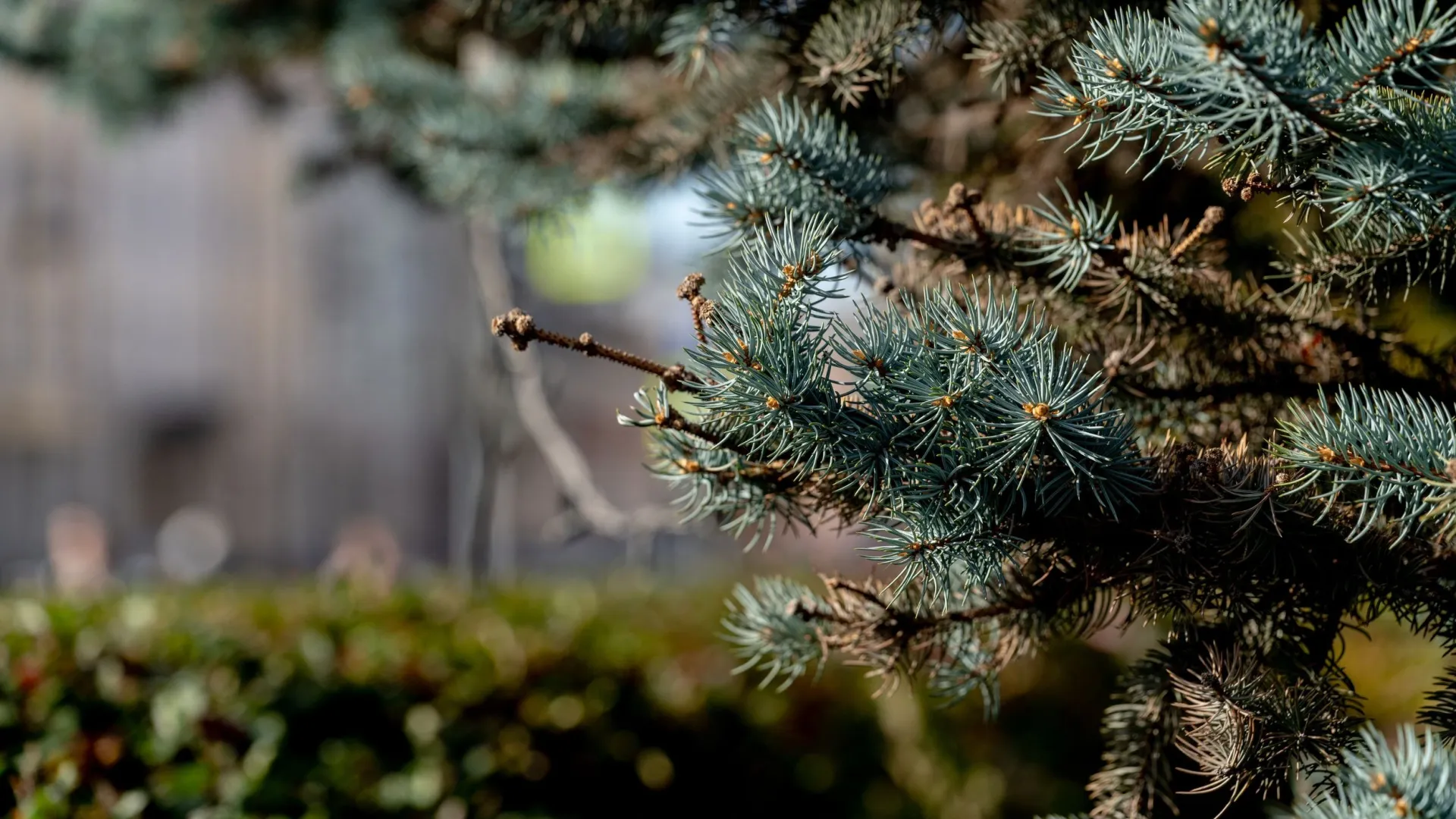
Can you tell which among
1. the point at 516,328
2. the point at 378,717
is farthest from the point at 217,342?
the point at 516,328

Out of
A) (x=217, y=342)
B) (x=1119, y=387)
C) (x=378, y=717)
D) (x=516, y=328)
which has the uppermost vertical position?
(x=217, y=342)

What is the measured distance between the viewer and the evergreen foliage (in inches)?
48.5

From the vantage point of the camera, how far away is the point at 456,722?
3.01m

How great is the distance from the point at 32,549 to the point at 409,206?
1504 cm

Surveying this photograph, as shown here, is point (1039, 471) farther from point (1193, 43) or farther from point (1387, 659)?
point (1387, 659)

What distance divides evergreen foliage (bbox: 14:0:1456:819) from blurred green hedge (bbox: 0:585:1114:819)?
4.97ft

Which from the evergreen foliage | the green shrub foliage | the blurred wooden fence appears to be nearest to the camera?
the evergreen foliage

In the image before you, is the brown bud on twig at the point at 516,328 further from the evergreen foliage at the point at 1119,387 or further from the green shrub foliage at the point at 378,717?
the green shrub foliage at the point at 378,717

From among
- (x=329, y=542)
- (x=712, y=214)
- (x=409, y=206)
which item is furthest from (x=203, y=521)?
(x=712, y=214)

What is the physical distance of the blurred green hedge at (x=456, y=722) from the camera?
2709 mm

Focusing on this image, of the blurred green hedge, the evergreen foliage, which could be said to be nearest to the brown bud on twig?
the evergreen foliage

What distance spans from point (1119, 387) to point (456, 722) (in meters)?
2.06

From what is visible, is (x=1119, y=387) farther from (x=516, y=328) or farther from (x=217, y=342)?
(x=217, y=342)

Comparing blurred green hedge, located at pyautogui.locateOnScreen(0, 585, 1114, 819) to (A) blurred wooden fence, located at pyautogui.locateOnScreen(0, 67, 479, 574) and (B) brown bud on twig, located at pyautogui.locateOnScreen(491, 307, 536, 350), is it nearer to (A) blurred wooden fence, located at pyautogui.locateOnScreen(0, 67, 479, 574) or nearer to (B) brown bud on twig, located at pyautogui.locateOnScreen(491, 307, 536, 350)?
(B) brown bud on twig, located at pyautogui.locateOnScreen(491, 307, 536, 350)
